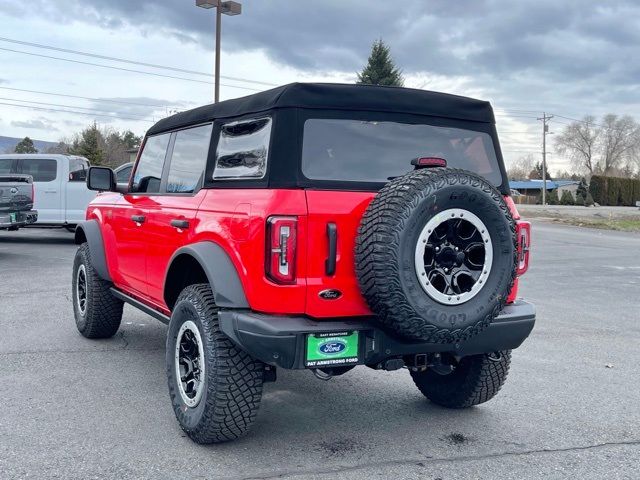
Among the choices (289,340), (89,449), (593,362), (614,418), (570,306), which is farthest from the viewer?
(570,306)

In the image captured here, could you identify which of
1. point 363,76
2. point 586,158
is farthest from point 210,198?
point 586,158

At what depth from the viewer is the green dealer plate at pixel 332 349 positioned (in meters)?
3.29

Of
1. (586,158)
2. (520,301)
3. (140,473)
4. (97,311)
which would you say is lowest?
(140,473)

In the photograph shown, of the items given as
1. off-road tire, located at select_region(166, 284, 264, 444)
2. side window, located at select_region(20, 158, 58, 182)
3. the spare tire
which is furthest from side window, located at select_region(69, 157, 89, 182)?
the spare tire

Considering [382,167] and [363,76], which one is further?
[363,76]

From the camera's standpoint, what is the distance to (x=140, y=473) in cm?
334

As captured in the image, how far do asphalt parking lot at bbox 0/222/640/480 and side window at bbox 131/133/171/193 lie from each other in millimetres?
1408

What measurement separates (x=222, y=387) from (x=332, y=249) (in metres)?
0.91

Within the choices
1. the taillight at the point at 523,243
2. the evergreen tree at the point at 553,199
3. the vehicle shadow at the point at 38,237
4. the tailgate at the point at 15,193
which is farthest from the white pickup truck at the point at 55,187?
the evergreen tree at the point at 553,199

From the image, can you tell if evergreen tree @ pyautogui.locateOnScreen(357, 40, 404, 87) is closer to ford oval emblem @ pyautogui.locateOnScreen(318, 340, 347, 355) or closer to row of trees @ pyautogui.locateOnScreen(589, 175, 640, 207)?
row of trees @ pyautogui.locateOnScreen(589, 175, 640, 207)

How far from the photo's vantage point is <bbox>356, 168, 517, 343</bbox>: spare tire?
3.17m

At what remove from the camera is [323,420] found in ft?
13.8

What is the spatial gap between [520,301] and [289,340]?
1.57 m

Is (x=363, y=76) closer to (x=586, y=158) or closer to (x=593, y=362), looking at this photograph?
(x=593, y=362)
